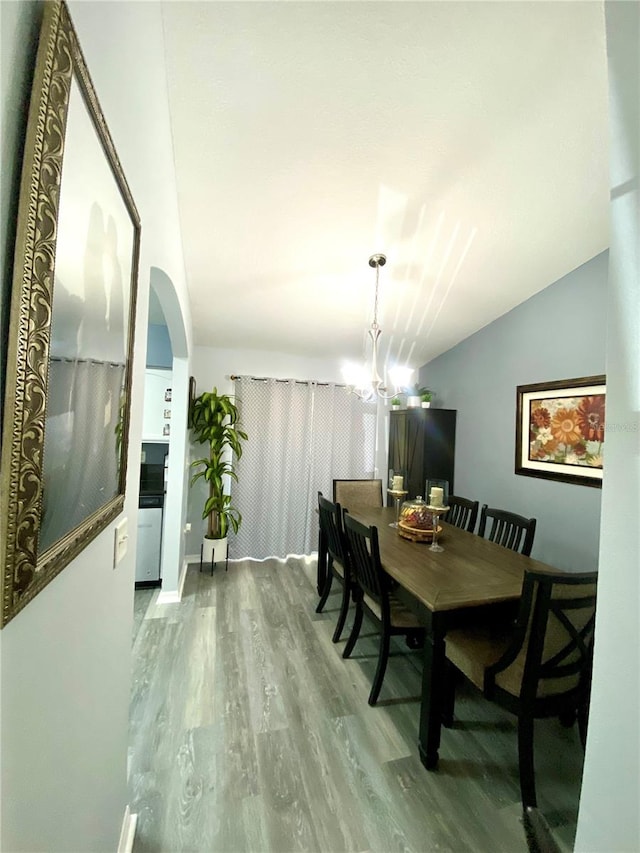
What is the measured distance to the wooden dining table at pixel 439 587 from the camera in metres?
1.46

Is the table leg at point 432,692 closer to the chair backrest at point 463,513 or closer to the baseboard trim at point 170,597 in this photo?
the chair backrest at point 463,513

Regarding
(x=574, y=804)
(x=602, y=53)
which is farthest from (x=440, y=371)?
(x=574, y=804)

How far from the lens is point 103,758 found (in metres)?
0.87

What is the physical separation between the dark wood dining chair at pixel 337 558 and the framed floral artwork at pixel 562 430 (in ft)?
5.58

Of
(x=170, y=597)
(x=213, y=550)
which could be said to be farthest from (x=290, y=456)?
(x=170, y=597)

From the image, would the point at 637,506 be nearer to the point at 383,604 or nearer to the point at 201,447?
the point at 383,604

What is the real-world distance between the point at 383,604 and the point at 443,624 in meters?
0.39

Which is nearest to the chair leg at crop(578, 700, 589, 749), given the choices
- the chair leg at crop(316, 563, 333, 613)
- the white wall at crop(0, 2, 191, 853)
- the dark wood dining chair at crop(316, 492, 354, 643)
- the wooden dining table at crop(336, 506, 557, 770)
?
the wooden dining table at crop(336, 506, 557, 770)

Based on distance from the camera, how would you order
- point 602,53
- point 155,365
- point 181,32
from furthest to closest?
1. point 155,365
2. point 602,53
3. point 181,32

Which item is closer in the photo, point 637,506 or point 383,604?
point 637,506

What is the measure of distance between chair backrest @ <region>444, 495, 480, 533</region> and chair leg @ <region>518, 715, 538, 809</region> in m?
1.37

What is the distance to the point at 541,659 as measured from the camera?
1.28m

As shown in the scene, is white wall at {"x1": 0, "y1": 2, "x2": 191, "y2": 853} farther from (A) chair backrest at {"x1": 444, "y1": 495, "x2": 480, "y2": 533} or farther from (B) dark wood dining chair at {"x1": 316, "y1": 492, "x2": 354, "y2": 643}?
(A) chair backrest at {"x1": 444, "y1": 495, "x2": 480, "y2": 533}

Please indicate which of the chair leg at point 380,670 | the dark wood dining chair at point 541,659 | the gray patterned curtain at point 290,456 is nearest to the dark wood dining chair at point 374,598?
the chair leg at point 380,670
